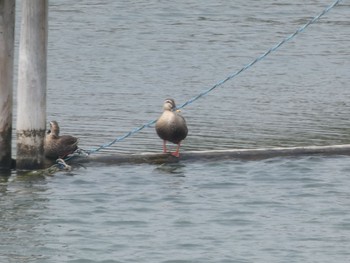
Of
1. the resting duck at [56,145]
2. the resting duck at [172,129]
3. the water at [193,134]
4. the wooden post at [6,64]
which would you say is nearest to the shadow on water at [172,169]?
the water at [193,134]

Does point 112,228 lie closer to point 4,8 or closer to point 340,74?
point 4,8

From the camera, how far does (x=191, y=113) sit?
2252 cm

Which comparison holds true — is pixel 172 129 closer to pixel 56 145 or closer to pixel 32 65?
pixel 56 145

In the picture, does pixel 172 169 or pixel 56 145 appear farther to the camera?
Result: pixel 172 169

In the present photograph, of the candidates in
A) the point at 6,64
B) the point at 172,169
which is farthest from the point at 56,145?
the point at 172,169

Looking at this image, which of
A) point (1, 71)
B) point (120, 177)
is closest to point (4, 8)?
point (1, 71)

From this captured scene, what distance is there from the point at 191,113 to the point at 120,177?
532 centimetres

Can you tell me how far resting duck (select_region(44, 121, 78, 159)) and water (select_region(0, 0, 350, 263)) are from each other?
30 centimetres

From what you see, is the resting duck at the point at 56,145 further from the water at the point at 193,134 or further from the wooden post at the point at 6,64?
the wooden post at the point at 6,64

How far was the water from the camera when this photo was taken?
14.8 meters

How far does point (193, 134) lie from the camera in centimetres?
2050

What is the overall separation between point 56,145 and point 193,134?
3.44 meters

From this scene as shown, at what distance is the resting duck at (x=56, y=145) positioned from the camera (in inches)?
688

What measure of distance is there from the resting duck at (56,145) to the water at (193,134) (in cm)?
30
